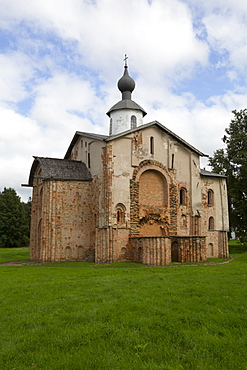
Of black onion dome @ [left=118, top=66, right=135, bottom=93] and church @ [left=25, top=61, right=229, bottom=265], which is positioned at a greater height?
black onion dome @ [left=118, top=66, right=135, bottom=93]

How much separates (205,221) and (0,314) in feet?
60.9

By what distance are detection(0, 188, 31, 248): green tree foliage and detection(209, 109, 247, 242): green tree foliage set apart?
99.7ft

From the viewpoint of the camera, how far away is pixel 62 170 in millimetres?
21062

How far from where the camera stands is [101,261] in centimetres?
1833

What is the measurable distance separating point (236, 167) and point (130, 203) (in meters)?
15.6

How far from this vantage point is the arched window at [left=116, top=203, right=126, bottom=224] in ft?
63.8

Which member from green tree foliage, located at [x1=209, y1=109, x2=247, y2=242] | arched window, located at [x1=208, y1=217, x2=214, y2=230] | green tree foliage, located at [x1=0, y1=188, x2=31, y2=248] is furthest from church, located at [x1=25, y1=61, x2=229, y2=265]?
green tree foliage, located at [x1=0, y1=188, x2=31, y2=248]

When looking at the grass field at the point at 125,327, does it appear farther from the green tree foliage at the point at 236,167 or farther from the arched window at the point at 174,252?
the green tree foliage at the point at 236,167

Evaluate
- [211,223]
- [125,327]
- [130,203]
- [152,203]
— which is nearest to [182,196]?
[152,203]

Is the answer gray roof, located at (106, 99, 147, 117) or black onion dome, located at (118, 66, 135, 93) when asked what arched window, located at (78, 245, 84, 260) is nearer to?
gray roof, located at (106, 99, 147, 117)

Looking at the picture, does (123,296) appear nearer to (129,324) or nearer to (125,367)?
(129,324)

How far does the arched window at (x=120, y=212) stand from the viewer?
63.8 ft

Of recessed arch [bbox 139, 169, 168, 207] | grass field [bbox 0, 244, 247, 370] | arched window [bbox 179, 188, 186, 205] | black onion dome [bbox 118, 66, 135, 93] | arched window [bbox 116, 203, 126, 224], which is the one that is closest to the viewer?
grass field [bbox 0, 244, 247, 370]

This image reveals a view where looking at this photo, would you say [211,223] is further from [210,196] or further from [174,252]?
[174,252]
